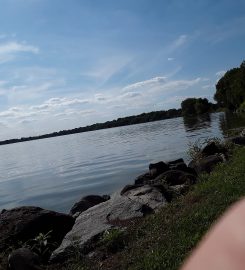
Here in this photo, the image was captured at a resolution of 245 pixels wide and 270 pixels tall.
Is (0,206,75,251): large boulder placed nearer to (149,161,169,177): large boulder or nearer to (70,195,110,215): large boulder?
(70,195,110,215): large boulder

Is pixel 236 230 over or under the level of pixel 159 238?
over

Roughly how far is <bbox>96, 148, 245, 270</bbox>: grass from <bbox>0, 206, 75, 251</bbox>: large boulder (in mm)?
2910

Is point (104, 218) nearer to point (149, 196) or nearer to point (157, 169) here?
point (149, 196)

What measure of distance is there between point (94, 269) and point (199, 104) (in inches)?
5620

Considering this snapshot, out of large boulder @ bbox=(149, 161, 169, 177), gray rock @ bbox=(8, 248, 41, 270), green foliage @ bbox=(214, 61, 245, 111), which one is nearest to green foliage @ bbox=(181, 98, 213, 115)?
green foliage @ bbox=(214, 61, 245, 111)

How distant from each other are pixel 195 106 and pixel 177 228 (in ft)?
469

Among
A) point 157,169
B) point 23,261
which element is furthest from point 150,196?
point 157,169

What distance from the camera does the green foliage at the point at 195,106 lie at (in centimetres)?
14888

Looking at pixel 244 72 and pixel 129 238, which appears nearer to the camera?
pixel 129 238

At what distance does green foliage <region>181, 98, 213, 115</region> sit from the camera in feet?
488

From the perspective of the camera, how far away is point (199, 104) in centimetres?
14800

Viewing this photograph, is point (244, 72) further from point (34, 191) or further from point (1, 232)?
point (1, 232)

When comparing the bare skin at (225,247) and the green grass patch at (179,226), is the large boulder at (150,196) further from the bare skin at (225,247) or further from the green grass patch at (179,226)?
the bare skin at (225,247)

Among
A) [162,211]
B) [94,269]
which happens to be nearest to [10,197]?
[162,211]
